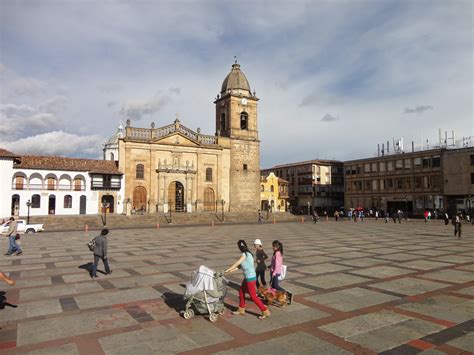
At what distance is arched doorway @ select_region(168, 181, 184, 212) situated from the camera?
49.2 m

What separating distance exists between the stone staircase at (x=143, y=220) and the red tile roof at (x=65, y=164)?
24.1 ft

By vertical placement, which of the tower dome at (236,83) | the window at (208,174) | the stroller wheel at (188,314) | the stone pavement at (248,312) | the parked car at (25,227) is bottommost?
the stone pavement at (248,312)

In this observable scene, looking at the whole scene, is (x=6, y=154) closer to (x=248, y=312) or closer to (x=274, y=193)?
(x=248, y=312)

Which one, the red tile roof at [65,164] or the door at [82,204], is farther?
the door at [82,204]

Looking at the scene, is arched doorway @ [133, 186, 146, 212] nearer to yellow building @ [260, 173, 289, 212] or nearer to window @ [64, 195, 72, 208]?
window @ [64, 195, 72, 208]

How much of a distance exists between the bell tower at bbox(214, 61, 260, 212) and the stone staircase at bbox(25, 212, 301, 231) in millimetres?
3620

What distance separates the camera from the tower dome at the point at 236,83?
53281 millimetres

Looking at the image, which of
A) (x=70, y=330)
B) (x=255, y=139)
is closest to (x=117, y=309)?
(x=70, y=330)

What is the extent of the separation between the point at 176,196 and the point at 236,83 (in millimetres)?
18168

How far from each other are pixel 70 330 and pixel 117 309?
141 cm

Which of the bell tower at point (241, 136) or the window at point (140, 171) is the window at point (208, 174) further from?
the window at point (140, 171)

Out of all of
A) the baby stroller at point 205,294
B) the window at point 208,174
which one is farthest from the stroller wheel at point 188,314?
the window at point 208,174

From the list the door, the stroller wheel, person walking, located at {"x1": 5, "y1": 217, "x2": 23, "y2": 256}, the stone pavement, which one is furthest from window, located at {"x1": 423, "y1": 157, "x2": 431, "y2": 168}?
the stroller wheel

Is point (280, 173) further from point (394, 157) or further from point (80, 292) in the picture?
point (80, 292)
